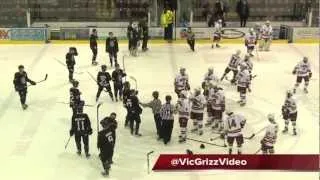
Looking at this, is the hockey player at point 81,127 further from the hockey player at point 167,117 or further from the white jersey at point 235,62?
the white jersey at point 235,62

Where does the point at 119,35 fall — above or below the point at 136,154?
above

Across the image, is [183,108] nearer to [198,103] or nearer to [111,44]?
[198,103]

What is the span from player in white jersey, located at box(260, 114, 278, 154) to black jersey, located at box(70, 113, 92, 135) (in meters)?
3.79

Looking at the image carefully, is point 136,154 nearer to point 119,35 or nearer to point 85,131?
point 85,131

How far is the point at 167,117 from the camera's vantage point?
15172mm

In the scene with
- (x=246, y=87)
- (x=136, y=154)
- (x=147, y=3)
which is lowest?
(x=136, y=154)

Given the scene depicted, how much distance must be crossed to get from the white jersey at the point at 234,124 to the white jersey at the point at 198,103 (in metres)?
1.42

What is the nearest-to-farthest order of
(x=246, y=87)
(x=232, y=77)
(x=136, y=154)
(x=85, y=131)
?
(x=85, y=131) < (x=136, y=154) < (x=246, y=87) < (x=232, y=77)

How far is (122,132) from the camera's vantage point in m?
16.3

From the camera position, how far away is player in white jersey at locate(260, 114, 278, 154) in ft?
45.8

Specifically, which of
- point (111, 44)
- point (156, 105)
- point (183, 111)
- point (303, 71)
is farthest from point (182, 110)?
point (111, 44)

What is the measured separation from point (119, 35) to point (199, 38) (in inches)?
128

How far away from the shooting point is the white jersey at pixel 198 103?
51.3 feet

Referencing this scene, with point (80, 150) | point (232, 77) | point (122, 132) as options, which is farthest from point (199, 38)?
point (80, 150)
